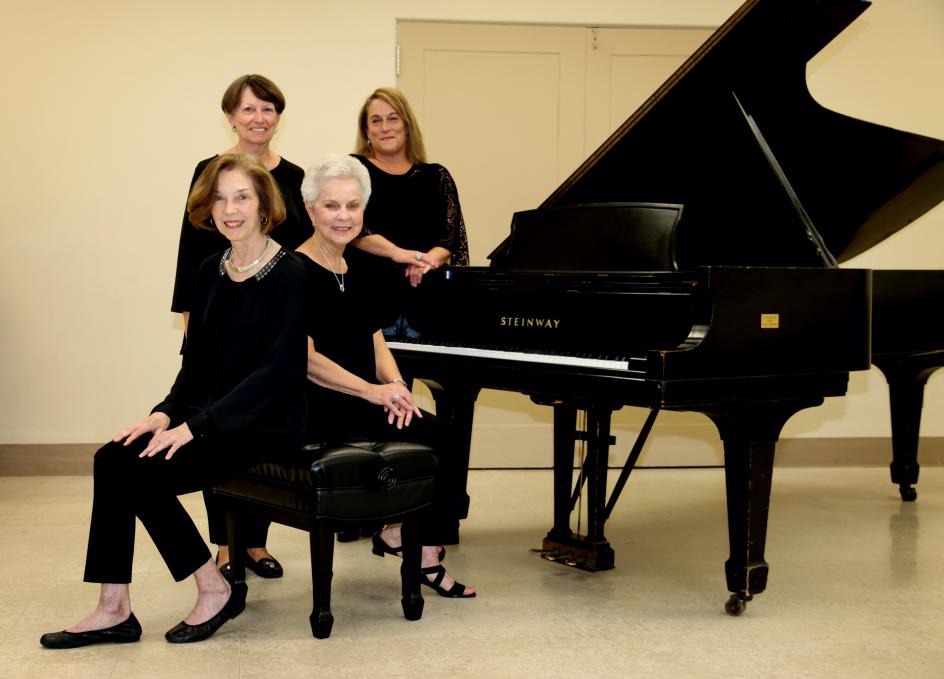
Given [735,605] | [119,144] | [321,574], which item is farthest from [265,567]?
[119,144]

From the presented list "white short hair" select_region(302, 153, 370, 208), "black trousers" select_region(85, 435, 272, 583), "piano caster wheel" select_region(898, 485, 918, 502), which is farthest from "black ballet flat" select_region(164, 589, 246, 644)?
"piano caster wheel" select_region(898, 485, 918, 502)

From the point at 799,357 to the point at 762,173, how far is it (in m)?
0.71

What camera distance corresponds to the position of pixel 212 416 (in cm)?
296

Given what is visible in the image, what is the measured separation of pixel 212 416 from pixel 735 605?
1669 mm

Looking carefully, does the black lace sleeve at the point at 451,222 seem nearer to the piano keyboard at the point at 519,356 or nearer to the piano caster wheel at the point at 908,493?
the piano keyboard at the point at 519,356

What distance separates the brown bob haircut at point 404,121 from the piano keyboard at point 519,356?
74 centimetres

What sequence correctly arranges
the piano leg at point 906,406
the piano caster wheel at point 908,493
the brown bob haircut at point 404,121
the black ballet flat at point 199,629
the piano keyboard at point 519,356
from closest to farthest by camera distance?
the black ballet flat at point 199,629 → the piano keyboard at point 519,356 → the brown bob haircut at point 404,121 → the piano leg at point 906,406 → the piano caster wheel at point 908,493

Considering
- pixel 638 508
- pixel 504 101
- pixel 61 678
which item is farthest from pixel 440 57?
pixel 61 678

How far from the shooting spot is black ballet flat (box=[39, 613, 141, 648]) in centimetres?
297

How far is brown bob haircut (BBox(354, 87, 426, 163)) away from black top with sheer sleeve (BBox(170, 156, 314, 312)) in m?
0.46

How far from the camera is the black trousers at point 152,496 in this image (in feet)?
9.52

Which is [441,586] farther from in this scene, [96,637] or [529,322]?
[96,637]

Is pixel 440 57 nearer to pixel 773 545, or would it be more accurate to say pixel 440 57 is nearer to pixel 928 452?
pixel 773 545

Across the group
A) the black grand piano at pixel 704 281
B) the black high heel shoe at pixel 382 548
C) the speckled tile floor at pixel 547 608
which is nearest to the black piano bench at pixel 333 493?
the speckled tile floor at pixel 547 608
